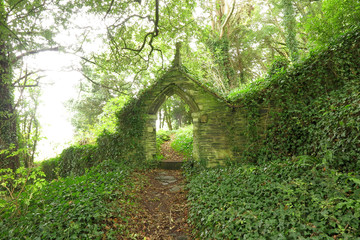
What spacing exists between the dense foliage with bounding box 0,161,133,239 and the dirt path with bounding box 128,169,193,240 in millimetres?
433

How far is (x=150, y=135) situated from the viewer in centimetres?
792

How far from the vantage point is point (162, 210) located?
15.6 feet

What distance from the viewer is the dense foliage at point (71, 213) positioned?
3.07 metres

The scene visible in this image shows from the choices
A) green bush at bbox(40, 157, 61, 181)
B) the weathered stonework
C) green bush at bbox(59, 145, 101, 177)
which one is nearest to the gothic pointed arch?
the weathered stonework

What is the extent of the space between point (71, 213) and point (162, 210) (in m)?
2.12

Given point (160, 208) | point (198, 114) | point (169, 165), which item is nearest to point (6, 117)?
point (160, 208)

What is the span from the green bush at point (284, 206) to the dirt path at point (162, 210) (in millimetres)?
354

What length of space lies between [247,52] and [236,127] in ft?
36.1

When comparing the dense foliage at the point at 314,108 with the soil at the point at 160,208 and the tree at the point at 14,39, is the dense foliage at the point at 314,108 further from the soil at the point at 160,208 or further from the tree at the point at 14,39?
the tree at the point at 14,39

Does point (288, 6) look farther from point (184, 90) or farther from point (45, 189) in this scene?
point (45, 189)

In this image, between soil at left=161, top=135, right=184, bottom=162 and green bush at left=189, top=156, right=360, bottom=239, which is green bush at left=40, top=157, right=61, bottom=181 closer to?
soil at left=161, top=135, right=184, bottom=162

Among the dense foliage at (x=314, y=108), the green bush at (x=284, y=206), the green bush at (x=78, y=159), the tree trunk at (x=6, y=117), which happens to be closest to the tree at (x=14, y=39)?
the tree trunk at (x=6, y=117)

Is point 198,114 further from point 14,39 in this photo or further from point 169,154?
point 14,39

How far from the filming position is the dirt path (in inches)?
150
